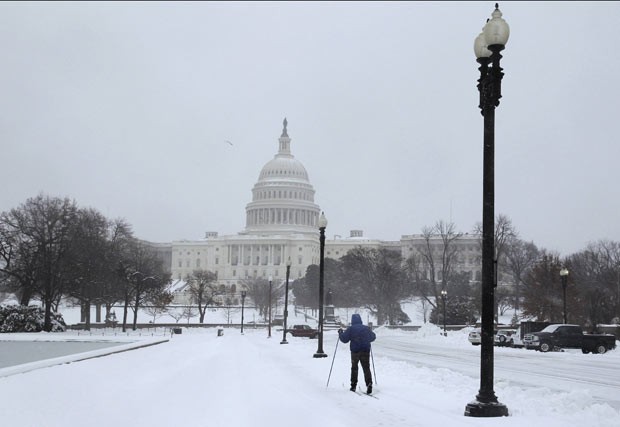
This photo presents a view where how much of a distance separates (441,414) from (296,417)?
2152 mm

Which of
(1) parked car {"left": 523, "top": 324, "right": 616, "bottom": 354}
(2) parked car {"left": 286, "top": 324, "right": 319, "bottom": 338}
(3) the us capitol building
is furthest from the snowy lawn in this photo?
(3) the us capitol building

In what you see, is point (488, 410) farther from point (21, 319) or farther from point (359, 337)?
point (21, 319)

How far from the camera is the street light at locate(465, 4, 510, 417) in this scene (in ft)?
34.8

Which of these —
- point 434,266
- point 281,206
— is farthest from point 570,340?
point 281,206

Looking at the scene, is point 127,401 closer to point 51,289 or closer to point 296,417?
point 296,417

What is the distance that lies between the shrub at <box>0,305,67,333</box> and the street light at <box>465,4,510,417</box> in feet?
160

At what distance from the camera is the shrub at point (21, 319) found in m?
53.2

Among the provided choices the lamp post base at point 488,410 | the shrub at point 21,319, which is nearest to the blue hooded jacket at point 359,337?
the lamp post base at point 488,410

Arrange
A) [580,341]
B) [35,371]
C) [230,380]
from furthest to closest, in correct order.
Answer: [580,341]
[35,371]
[230,380]

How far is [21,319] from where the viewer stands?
53.6 meters

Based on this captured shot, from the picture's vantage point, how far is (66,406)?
1179cm

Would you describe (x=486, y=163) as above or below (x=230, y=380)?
above

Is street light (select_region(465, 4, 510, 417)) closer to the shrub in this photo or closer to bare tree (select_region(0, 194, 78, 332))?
the shrub

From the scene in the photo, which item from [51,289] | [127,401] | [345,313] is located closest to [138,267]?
[51,289]
